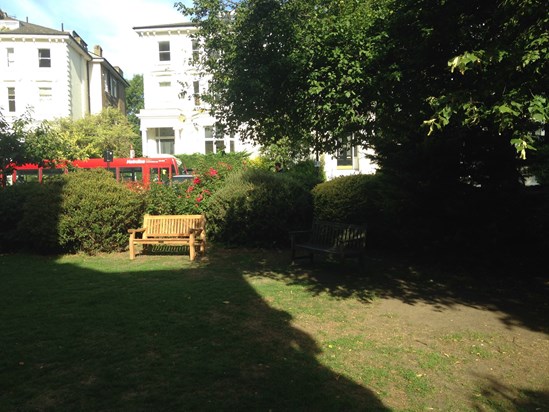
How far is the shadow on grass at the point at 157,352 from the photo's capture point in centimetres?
373

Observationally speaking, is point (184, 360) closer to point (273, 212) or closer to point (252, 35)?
point (252, 35)

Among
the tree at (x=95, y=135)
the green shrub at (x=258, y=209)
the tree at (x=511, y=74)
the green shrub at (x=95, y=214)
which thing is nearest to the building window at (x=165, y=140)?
the tree at (x=95, y=135)

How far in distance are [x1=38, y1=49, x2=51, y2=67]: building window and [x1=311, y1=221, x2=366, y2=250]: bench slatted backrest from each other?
3714cm

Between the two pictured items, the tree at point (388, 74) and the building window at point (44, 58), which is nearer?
the tree at point (388, 74)

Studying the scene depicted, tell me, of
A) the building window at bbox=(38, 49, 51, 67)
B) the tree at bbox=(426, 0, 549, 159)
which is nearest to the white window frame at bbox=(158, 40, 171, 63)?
the building window at bbox=(38, 49, 51, 67)

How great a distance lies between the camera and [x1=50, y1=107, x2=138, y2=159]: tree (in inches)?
1297

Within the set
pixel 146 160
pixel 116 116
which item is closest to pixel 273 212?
pixel 146 160

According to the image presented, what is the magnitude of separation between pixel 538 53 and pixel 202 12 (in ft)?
20.1

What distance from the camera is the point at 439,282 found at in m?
8.04

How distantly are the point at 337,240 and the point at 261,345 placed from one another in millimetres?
4441

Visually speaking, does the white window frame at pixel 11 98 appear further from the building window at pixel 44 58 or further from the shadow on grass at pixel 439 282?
the shadow on grass at pixel 439 282

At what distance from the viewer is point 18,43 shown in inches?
1507

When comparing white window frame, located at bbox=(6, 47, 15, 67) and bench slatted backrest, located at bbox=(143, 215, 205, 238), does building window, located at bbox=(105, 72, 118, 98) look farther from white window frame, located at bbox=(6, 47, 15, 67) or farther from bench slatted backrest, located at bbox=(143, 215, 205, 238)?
bench slatted backrest, located at bbox=(143, 215, 205, 238)

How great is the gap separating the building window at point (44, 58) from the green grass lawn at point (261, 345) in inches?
1419
